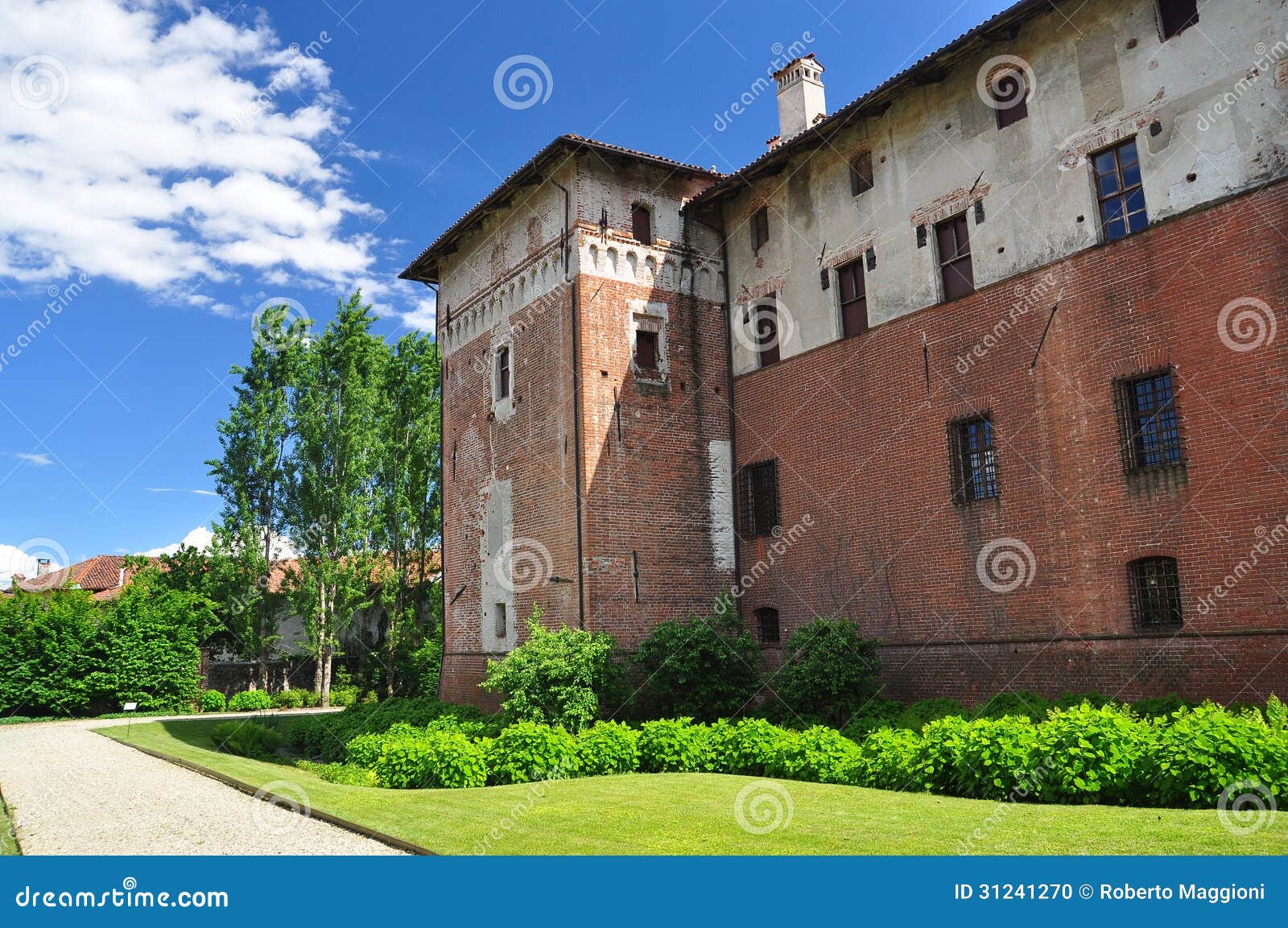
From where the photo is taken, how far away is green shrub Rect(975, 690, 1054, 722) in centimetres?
1303

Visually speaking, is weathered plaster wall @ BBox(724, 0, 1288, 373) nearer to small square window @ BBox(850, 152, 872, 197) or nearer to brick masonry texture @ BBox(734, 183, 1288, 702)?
small square window @ BBox(850, 152, 872, 197)

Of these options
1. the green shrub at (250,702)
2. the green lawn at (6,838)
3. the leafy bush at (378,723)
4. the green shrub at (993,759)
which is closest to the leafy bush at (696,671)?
the leafy bush at (378,723)

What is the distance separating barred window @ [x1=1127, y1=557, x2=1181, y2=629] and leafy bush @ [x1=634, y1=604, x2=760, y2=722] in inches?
261

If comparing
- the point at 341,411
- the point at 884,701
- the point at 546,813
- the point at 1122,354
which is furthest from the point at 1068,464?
the point at 341,411

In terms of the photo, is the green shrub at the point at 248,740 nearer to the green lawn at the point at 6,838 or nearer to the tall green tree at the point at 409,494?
the green lawn at the point at 6,838

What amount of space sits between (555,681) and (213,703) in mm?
22616

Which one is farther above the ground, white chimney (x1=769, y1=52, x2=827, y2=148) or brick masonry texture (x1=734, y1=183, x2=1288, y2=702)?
white chimney (x1=769, y1=52, x2=827, y2=148)

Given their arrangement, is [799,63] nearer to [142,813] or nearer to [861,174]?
[861,174]

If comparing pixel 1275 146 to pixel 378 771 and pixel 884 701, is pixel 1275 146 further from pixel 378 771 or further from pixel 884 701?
pixel 378 771

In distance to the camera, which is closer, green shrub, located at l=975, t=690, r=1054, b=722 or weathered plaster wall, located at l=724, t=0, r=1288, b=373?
weathered plaster wall, located at l=724, t=0, r=1288, b=373

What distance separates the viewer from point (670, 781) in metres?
12.2

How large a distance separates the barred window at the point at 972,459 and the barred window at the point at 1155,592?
2597mm

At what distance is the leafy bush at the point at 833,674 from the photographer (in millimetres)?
15422

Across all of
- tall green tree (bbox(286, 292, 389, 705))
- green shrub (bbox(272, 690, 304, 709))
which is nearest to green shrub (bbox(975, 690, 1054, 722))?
tall green tree (bbox(286, 292, 389, 705))
